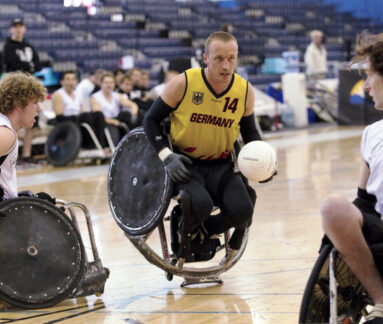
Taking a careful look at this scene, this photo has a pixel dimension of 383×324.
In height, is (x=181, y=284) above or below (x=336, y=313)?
below

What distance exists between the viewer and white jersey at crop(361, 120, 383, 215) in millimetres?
3143

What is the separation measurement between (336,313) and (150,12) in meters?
19.2

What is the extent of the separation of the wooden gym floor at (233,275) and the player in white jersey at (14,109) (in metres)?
0.70

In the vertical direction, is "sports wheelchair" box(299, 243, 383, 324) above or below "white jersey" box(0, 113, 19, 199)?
below

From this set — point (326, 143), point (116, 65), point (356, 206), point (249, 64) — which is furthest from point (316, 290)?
point (249, 64)

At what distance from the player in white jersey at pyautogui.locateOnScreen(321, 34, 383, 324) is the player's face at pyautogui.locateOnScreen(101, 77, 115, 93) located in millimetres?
8619

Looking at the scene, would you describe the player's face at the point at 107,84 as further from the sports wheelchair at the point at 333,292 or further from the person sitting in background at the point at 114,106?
the sports wheelchair at the point at 333,292

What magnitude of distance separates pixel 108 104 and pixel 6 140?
310 inches

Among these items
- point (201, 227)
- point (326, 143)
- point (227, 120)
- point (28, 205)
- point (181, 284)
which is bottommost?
point (326, 143)

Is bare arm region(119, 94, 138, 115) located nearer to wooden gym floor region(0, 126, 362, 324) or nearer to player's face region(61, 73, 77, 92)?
player's face region(61, 73, 77, 92)

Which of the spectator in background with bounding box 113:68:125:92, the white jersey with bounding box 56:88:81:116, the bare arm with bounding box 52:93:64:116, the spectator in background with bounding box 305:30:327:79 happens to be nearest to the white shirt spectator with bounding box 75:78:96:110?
the spectator in background with bounding box 113:68:125:92

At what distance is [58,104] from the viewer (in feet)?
39.0

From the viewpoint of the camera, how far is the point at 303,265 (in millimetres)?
5008

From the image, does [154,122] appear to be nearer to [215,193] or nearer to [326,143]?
[215,193]
